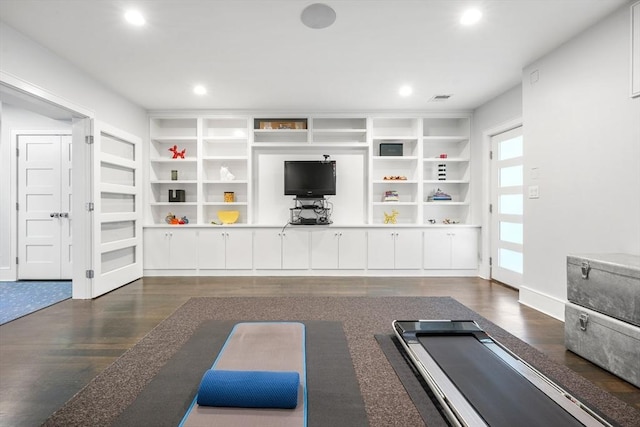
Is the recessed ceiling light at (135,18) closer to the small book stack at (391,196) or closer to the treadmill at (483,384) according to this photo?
the treadmill at (483,384)

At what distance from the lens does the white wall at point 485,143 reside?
4.12 meters

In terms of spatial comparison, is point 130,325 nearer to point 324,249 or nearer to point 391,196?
point 324,249

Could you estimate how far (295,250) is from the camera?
4.80 m

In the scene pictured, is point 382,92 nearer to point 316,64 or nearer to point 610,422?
point 316,64

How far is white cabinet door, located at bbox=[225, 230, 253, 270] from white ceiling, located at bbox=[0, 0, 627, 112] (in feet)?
7.05

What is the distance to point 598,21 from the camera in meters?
2.57

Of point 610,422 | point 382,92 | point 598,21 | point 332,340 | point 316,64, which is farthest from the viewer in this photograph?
point 382,92

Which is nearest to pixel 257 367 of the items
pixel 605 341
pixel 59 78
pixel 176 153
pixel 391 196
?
pixel 605 341

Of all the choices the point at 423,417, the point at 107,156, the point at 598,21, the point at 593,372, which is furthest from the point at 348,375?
the point at 107,156

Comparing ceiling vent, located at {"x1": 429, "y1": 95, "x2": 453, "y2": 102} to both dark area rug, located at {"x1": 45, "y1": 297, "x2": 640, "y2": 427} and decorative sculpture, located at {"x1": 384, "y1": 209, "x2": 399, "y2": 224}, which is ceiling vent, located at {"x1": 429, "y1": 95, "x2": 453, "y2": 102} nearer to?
decorative sculpture, located at {"x1": 384, "y1": 209, "x2": 399, "y2": 224}

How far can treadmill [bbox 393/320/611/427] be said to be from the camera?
142 centimetres

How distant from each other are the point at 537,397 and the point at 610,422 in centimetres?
28

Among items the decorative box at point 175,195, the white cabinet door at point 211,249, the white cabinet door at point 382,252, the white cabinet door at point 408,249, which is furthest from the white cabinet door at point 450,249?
the decorative box at point 175,195

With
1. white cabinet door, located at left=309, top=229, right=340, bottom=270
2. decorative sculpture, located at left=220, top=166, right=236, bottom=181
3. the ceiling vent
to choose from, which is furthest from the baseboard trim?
decorative sculpture, located at left=220, top=166, right=236, bottom=181
